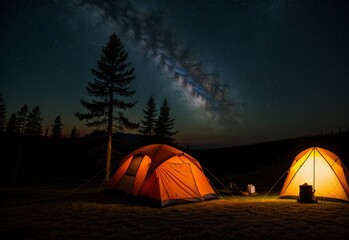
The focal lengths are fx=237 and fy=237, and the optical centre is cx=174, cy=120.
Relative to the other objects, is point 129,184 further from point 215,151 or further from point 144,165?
point 215,151

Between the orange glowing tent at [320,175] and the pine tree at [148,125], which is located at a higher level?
the pine tree at [148,125]

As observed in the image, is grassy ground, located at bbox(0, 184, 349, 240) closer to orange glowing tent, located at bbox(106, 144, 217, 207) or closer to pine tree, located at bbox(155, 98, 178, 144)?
orange glowing tent, located at bbox(106, 144, 217, 207)

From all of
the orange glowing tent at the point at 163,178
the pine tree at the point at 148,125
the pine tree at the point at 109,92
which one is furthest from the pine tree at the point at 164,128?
the orange glowing tent at the point at 163,178

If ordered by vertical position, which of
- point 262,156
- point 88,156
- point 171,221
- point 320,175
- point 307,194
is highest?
A: point 262,156

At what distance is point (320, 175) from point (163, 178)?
7131 millimetres

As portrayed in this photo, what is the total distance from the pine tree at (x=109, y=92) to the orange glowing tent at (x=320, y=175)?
13.2m

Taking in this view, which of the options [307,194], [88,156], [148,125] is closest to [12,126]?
[88,156]

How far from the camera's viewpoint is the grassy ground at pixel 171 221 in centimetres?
547

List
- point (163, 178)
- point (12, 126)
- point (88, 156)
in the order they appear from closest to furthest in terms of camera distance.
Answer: point (163, 178)
point (12, 126)
point (88, 156)

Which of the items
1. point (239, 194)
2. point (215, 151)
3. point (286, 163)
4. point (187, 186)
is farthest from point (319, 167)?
point (215, 151)

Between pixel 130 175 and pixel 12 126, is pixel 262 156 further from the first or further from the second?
pixel 12 126

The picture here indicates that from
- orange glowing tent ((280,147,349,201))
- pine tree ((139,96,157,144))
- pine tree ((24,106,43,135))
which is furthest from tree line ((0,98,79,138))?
orange glowing tent ((280,147,349,201))

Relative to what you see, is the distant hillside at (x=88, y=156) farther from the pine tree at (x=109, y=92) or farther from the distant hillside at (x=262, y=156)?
the pine tree at (x=109, y=92)

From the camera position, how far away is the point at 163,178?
31.8ft
